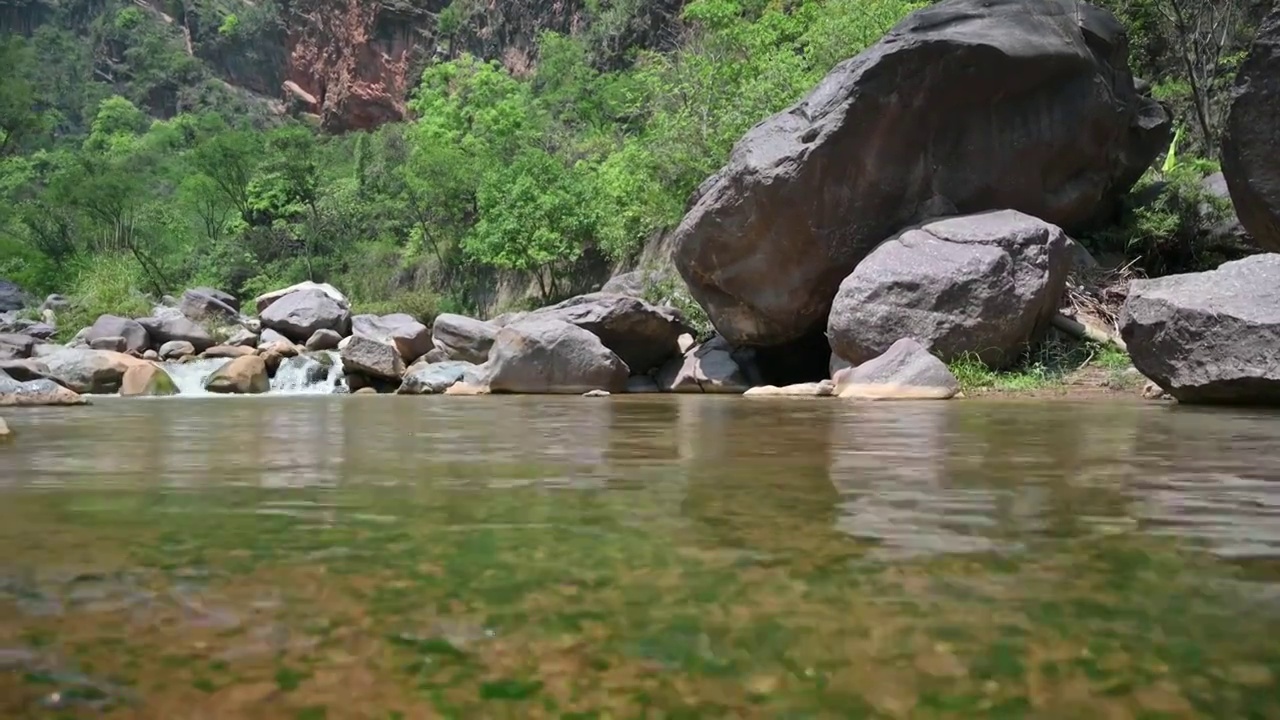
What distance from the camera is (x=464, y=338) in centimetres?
1841

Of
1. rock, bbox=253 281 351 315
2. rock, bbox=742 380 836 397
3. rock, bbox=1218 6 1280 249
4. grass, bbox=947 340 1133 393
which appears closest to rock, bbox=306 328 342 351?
rock, bbox=253 281 351 315

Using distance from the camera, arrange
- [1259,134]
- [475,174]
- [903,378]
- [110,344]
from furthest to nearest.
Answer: [475,174], [110,344], [903,378], [1259,134]

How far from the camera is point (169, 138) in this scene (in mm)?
58281

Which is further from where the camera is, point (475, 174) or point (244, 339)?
point (475, 174)

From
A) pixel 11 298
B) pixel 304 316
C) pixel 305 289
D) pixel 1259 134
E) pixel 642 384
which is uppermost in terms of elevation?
pixel 1259 134

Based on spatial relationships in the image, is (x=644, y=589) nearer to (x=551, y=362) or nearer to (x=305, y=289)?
(x=551, y=362)

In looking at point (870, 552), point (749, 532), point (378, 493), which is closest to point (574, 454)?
point (378, 493)

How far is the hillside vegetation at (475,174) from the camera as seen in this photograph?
773 inches

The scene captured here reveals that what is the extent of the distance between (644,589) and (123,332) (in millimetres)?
21352

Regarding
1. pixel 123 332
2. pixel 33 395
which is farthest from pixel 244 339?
pixel 33 395

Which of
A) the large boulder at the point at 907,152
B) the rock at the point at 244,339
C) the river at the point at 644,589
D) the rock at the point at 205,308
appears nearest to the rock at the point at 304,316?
the rock at the point at 244,339

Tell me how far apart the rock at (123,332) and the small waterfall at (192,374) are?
2.29 meters

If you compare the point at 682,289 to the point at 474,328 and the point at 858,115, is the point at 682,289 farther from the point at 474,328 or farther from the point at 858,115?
the point at 858,115

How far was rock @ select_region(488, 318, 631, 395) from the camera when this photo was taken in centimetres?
1502
